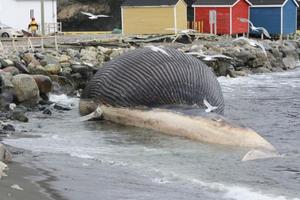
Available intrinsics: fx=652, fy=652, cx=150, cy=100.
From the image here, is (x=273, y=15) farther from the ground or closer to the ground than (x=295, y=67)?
farther from the ground

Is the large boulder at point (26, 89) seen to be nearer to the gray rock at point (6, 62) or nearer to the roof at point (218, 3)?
the gray rock at point (6, 62)

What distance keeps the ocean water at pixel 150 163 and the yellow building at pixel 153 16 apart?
91.6ft

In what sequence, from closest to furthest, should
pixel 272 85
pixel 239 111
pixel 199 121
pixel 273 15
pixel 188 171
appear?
pixel 188 171 < pixel 199 121 < pixel 239 111 < pixel 272 85 < pixel 273 15

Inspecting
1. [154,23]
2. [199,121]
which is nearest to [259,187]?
[199,121]

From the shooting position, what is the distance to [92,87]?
15367mm

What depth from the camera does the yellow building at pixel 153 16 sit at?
43.7m

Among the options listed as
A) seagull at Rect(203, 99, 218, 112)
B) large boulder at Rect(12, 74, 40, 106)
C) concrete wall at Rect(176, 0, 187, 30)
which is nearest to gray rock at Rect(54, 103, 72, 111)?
large boulder at Rect(12, 74, 40, 106)

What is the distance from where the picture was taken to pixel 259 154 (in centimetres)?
1117

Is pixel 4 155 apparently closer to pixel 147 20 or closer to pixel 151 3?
pixel 147 20

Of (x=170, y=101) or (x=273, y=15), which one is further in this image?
(x=273, y=15)

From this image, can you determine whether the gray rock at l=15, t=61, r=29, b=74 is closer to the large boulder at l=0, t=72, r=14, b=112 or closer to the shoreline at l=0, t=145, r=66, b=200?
the large boulder at l=0, t=72, r=14, b=112

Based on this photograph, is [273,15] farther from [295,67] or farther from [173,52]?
[173,52]

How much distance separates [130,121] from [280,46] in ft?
86.2

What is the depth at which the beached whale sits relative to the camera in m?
13.6
